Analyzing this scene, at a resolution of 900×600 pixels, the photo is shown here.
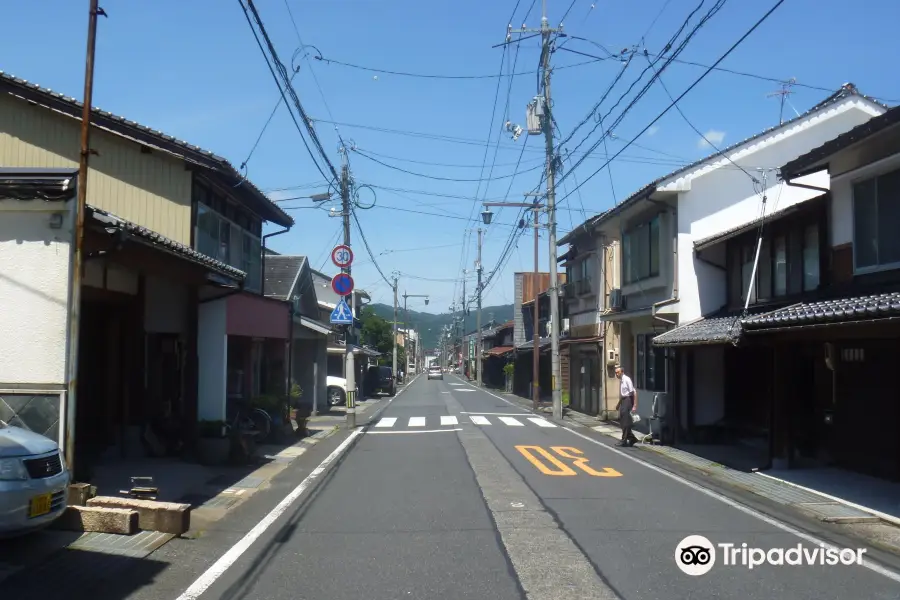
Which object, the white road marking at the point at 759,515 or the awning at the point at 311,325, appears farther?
the awning at the point at 311,325

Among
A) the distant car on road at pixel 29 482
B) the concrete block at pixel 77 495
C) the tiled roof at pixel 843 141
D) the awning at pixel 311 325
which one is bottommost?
the concrete block at pixel 77 495

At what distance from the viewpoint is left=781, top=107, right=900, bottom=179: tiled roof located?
35.6 feet

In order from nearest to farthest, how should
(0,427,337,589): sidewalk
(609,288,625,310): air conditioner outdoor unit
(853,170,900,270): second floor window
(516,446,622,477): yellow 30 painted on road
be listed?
(0,427,337,589): sidewalk → (853,170,900,270): second floor window → (516,446,622,477): yellow 30 painted on road → (609,288,625,310): air conditioner outdoor unit

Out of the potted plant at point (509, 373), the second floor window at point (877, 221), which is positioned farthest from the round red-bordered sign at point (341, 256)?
the potted plant at point (509, 373)

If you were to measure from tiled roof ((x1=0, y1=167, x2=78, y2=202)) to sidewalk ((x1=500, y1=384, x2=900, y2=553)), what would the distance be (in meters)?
9.75

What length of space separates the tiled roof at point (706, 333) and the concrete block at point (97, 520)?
386 inches

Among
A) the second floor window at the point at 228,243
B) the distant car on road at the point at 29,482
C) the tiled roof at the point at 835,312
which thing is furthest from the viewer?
the second floor window at the point at 228,243

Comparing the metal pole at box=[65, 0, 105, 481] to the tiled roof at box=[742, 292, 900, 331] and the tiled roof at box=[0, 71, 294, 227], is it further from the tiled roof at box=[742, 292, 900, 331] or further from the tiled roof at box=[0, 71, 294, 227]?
the tiled roof at box=[742, 292, 900, 331]

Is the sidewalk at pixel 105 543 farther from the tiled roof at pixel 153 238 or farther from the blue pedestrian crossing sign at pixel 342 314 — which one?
the blue pedestrian crossing sign at pixel 342 314

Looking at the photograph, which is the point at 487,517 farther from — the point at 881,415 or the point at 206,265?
the point at 881,415

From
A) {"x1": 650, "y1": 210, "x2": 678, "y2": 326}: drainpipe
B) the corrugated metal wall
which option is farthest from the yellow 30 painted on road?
the corrugated metal wall

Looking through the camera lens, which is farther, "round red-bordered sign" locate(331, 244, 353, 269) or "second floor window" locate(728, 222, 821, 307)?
"round red-bordered sign" locate(331, 244, 353, 269)

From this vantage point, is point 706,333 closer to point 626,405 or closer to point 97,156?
point 626,405

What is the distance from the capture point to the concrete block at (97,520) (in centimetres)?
817
